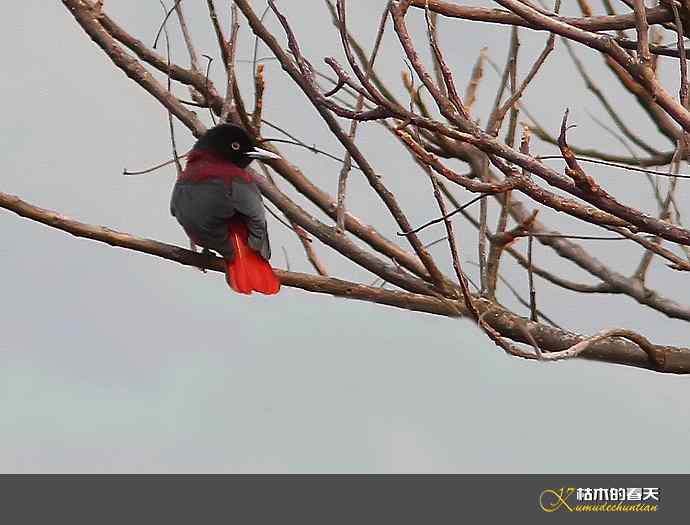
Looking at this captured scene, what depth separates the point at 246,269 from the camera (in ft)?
14.7

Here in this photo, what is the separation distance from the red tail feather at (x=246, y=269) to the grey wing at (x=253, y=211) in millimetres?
41

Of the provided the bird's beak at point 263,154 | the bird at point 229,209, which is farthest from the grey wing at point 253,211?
the bird's beak at point 263,154

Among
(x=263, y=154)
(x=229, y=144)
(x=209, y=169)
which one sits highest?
(x=229, y=144)

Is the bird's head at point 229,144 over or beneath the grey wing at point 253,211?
over

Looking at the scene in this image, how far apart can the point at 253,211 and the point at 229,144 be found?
69cm

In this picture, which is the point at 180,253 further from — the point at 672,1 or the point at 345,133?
the point at 672,1

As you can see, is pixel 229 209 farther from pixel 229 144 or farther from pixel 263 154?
pixel 229 144

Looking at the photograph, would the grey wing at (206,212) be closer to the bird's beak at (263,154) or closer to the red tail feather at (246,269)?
the red tail feather at (246,269)

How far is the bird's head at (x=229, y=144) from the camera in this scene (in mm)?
5082

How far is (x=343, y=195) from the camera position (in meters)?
4.27

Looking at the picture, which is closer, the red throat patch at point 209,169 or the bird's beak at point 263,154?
the bird's beak at point 263,154

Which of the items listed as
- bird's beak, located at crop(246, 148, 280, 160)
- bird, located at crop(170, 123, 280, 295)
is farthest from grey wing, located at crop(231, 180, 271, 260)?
bird's beak, located at crop(246, 148, 280, 160)

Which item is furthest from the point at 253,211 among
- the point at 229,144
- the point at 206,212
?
the point at 229,144

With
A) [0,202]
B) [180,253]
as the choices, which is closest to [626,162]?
[180,253]
